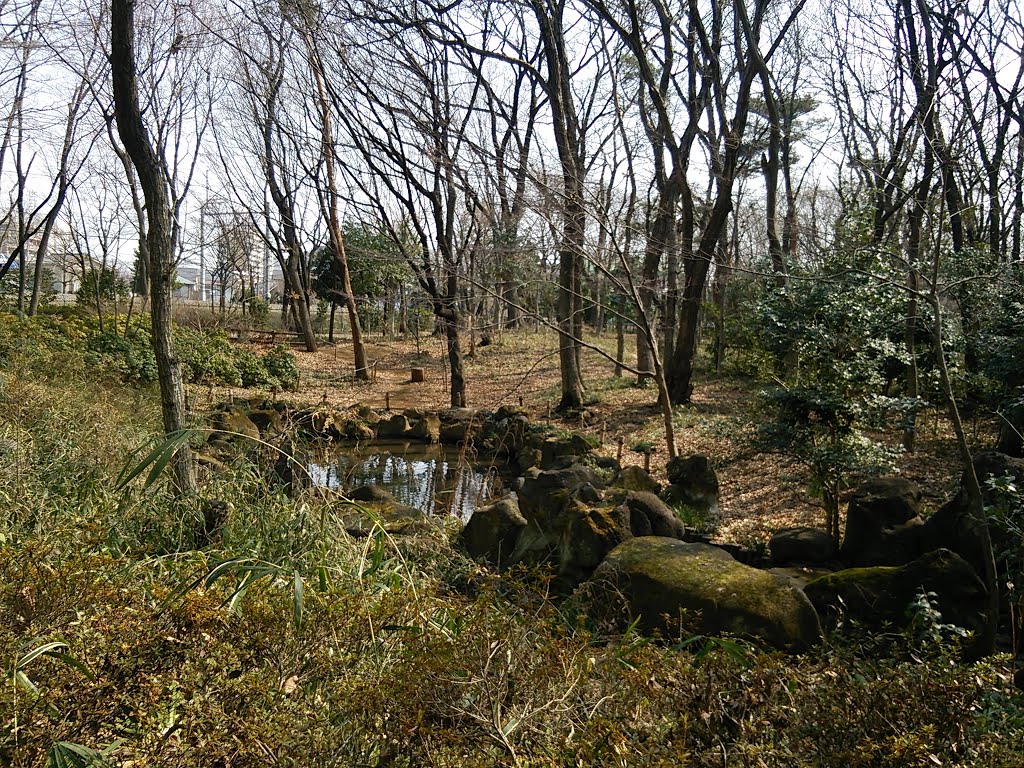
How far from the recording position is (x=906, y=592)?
431 cm

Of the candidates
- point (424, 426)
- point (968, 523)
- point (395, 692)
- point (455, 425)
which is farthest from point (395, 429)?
point (395, 692)

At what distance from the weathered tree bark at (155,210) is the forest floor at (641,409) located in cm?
403

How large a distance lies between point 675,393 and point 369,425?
5759 millimetres

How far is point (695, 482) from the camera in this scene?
7578mm

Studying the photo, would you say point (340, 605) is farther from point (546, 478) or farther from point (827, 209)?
point (827, 209)

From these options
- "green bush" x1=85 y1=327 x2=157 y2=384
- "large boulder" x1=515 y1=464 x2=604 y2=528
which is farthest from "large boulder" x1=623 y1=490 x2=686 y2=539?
"green bush" x1=85 y1=327 x2=157 y2=384

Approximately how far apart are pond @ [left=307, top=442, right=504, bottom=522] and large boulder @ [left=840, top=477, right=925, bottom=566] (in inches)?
155

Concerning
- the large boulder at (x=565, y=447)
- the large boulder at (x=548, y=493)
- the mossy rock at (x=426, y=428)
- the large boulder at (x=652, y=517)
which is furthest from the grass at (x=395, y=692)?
the mossy rock at (x=426, y=428)

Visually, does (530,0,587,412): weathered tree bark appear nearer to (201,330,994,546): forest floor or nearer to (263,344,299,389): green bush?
(201,330,994,546): forest floor

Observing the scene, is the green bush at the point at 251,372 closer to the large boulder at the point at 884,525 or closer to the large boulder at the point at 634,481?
the large boulder at the point at 634,481

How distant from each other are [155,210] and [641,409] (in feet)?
31.1

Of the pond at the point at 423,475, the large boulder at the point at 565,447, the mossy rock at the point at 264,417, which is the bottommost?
the pond at the point at 423,475

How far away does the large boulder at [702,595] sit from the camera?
4055mm

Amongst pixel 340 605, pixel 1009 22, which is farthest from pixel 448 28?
pixel 340 605
